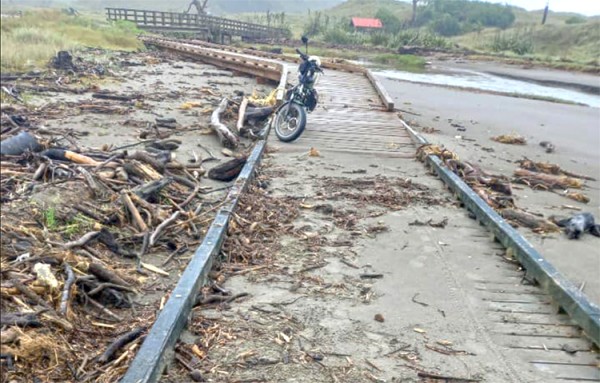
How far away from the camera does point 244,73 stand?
69.7ft

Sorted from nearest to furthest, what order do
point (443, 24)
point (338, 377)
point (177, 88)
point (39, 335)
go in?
point (39, 335), point (338, 377), point (177, 88), point (443, 24)

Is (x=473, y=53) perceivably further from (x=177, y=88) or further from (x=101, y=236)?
(x=101, y=236)

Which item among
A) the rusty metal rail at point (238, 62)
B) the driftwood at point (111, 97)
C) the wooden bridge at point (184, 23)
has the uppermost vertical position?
the wooden bridge at point (184, 23)

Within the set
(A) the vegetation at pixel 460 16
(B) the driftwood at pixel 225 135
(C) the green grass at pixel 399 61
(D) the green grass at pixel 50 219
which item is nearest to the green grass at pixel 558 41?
(A) the vegetation at pixel 460 16

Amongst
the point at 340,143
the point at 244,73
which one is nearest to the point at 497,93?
the point at 244,73

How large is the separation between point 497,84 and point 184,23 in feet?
74.7

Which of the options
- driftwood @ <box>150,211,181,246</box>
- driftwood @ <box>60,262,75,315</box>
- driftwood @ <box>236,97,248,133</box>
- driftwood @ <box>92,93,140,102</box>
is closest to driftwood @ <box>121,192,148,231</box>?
driftwood @ <box>150,211,181,246</box>

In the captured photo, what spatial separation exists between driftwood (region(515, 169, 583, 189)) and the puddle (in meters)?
14.6

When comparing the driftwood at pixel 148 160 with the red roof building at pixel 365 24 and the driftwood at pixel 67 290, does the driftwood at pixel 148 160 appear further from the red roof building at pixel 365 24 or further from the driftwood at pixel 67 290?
the red roof building at pixel 365 24

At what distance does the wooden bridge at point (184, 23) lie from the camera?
125 ft

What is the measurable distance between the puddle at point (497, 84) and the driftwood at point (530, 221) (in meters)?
17.8

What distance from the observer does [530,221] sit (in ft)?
22.7

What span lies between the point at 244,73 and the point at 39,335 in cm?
1915

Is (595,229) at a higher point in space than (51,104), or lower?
lower
